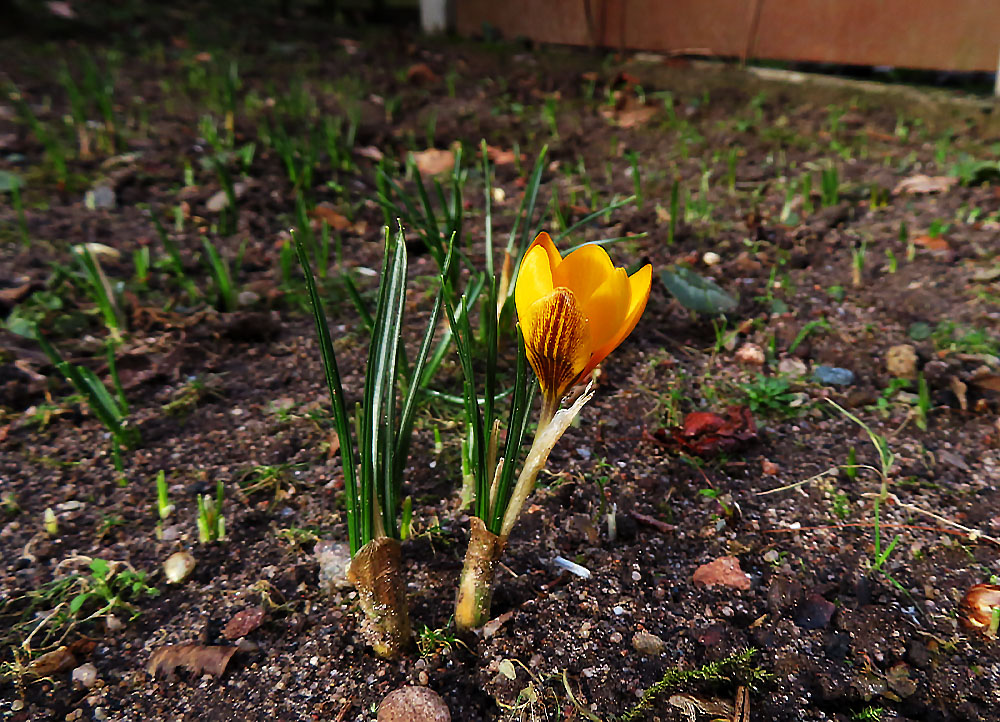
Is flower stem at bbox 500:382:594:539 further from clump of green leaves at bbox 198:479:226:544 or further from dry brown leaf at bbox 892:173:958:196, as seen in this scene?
dry brown leaf at bbox 892:173:958:196

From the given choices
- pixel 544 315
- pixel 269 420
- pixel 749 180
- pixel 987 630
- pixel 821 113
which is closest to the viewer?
pixel 544 315

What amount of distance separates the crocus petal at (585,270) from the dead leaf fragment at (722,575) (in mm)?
583

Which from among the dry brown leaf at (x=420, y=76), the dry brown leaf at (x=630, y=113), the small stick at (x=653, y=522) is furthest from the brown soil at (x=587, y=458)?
the dry brown leaf at (x=420, y=76)

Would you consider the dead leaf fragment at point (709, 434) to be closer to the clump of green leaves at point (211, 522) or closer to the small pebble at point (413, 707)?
the small pebble at point (413, 707)

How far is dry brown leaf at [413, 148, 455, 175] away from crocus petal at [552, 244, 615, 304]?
1992 mm

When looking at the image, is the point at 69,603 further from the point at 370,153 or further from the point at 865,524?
the point at 370,153

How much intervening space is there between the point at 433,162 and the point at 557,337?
6.97ft

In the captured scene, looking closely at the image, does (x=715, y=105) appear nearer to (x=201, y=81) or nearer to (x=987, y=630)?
(x=201, y=81)

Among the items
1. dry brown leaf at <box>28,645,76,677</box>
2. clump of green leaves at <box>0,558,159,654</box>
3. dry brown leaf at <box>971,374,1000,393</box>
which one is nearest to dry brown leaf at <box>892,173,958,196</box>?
dry brown leaf at <box>971,374,1000,393</box>

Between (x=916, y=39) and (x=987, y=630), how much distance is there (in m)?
2.87

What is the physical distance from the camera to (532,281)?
0.78 meters

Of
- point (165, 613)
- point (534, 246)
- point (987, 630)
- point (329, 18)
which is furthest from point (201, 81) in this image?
point (987, 630)

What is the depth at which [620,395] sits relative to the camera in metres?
1.59

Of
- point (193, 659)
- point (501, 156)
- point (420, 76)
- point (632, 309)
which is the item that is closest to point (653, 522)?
point (632, 309)
